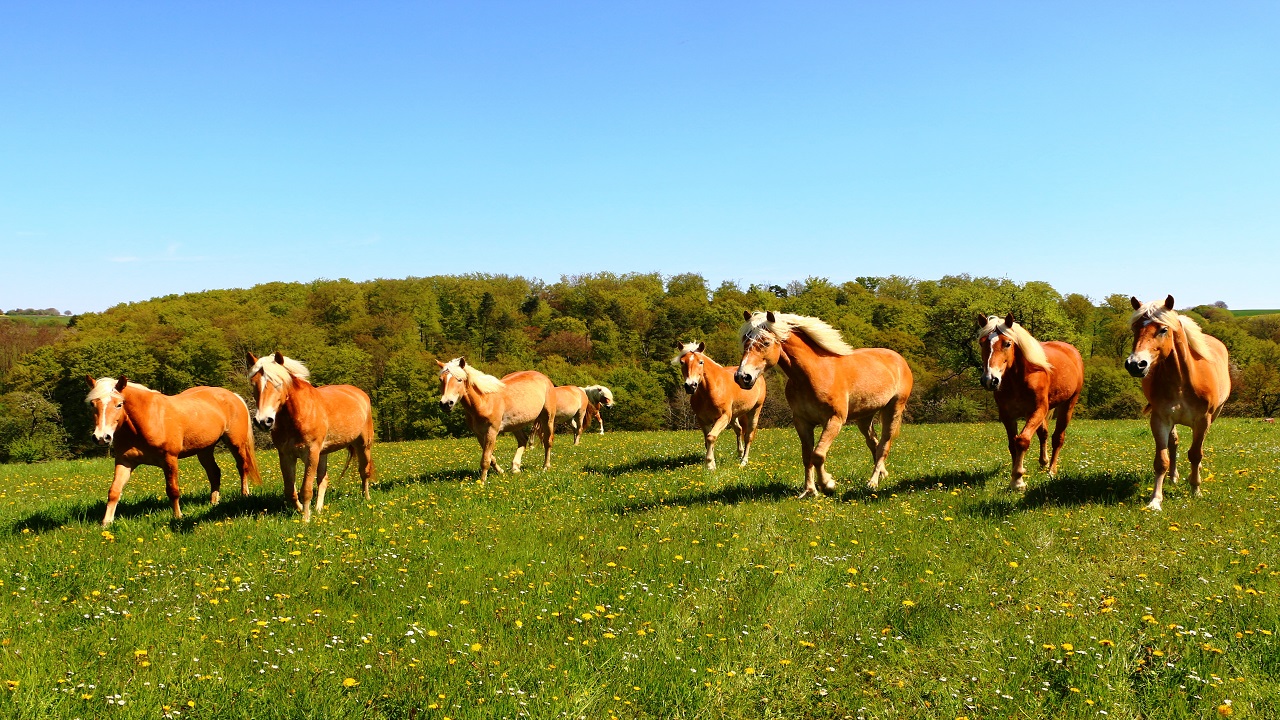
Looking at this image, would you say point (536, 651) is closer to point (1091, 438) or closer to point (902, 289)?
point (1091, 438)

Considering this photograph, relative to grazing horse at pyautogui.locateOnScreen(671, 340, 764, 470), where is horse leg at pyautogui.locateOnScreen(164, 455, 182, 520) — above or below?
below

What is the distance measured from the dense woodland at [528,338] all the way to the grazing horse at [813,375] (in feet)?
106

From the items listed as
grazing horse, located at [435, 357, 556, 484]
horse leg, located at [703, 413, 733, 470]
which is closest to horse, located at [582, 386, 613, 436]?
grazing horse, located at [435, 357, 556, 484]

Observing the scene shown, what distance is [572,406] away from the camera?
2481 cm

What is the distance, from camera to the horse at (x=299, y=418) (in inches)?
393

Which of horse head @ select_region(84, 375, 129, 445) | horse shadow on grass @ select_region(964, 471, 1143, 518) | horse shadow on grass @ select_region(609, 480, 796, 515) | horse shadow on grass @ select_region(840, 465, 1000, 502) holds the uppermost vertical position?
horse head @ select_region(84, 375, 129, 445)

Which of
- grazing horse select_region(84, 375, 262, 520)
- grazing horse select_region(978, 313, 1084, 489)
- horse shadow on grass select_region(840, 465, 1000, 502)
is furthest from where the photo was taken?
horse shadow on grass select_region(840, 465, 1000, 502)

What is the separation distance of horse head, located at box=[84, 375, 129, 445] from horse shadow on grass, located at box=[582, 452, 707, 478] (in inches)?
315

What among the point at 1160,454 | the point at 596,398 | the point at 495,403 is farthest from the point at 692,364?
the point at 596,398

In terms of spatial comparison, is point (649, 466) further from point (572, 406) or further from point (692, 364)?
point (572, 406)

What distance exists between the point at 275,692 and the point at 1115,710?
5490mm

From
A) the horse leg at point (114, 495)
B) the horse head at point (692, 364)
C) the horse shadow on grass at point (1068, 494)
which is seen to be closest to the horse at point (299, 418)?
the horse leg at point (114, 495)

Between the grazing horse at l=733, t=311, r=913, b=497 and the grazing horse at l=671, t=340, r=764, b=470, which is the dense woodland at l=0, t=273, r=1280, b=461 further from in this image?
the grazing horse at l=733, t=311, r=913, b=497

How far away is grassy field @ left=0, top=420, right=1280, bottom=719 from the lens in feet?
15.8
